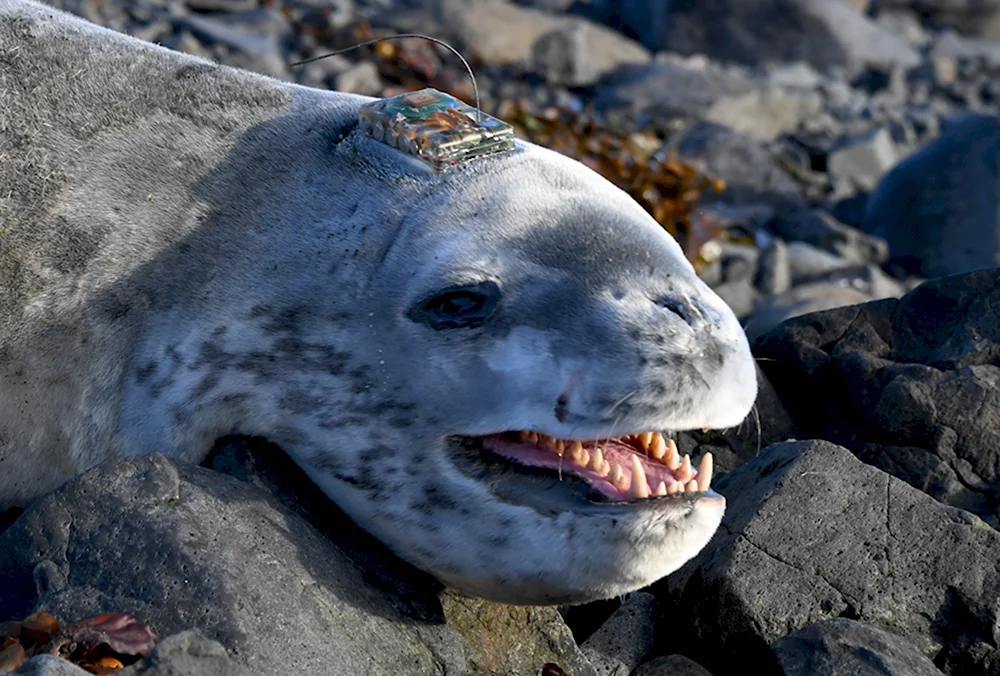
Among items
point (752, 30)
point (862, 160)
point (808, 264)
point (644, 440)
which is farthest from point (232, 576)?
point (752, 30)

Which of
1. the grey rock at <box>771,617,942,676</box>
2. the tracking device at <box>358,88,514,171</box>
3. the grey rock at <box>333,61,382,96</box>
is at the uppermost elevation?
the tracking device at <box>358,88,514,171</box>

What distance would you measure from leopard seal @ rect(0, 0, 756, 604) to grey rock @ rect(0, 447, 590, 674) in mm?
162

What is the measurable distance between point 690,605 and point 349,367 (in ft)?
4.08

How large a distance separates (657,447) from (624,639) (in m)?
0.71

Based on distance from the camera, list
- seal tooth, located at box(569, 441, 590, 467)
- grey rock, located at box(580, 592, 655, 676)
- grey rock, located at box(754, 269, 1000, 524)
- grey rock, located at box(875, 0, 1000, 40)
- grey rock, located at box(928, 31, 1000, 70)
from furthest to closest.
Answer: grey rock, located at box(875, 0, 1000, 40) → grey rock, located at box(928, 31, 1000, 70) → grey rock, located at box(754, 269, 1000, 524) → grey rock, located at box(580, 592, 655, 676) → seal tooth, located at box(569, 441, 590, 467)

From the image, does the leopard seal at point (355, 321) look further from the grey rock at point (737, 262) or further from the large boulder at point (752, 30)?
the large boulder at point (752, 30)

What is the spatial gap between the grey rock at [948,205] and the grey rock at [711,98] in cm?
300

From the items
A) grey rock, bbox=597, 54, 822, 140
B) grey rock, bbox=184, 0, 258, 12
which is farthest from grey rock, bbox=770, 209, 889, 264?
grey rock, bbox=184, 0, 258, 12

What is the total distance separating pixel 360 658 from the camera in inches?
145

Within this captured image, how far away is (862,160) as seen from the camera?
1405cm

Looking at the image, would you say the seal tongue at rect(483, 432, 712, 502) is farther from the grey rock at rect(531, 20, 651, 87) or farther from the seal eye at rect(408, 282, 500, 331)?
the grey rock at rect(531, 20, 651, 87)

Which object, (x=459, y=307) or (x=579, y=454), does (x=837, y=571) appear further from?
(x=459, y=307)

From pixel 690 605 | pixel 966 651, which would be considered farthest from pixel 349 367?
pixel 966 651

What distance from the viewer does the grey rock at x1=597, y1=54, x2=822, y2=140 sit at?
14.7m
